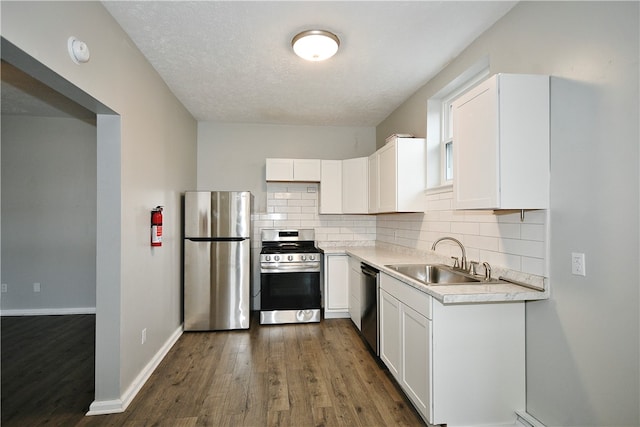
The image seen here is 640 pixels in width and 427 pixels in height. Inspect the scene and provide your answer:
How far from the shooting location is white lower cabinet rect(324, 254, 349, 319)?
3988mm

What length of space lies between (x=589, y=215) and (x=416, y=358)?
49.7 inches

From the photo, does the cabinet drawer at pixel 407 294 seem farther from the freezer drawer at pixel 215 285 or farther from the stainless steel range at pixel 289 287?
the freezer drawer at pixel 215 285

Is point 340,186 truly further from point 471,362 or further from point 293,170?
point 471,362

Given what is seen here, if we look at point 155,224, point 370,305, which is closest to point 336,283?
point 370,305

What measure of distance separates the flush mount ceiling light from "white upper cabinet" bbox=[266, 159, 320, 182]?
1.88 metres

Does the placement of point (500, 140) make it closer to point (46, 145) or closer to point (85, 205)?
point (85, 205)

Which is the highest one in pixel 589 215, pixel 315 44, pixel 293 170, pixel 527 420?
pixel 315 44

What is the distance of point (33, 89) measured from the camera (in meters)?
3.22

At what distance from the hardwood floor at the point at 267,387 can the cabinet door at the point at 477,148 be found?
1.50 m

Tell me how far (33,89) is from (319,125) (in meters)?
3.22

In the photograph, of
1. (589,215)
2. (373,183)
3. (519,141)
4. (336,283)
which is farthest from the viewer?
(336,283)

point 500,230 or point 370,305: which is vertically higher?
point 500,230

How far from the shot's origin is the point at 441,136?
10.3 feet

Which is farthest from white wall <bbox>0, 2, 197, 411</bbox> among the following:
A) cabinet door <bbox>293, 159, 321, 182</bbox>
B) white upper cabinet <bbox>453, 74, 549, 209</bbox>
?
white upper cabinet <bbox>453, 74, 549, 209</bbox>
